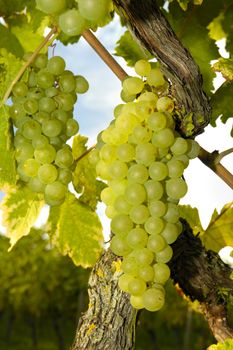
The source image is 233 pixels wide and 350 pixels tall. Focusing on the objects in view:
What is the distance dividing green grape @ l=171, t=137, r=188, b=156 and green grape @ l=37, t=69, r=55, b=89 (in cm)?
30

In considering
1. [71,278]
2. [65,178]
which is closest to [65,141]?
[65,178]

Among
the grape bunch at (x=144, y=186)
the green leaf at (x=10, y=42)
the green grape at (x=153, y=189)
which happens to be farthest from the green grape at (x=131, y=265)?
the green leaf at (x=10, y=42)

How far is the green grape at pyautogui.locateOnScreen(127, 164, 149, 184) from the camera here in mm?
949

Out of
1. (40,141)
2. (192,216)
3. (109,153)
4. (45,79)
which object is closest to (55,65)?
(45,79)

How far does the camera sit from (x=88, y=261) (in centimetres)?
142

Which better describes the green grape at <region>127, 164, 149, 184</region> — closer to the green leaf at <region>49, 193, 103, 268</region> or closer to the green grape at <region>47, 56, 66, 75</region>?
the green grape at <region>47, 56, 66, 75</region>

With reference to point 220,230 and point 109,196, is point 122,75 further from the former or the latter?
point 220,230

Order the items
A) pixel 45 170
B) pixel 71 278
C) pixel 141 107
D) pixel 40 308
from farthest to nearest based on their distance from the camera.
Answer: pixel 40 308 → pixel 71 278 → pixel 45 170 → pixel 141 107

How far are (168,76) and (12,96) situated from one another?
1.20 ft

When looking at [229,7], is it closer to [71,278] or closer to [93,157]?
[93,157]

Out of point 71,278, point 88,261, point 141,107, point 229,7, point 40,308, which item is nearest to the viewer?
point 141,107

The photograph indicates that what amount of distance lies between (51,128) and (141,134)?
9.4 inches

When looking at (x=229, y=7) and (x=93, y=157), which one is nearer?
(x=93, y=157)

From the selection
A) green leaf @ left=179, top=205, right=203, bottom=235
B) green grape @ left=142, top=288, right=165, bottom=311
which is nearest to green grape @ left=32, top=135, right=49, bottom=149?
green grape @ left=142, top=288, right=165, bottom=311
